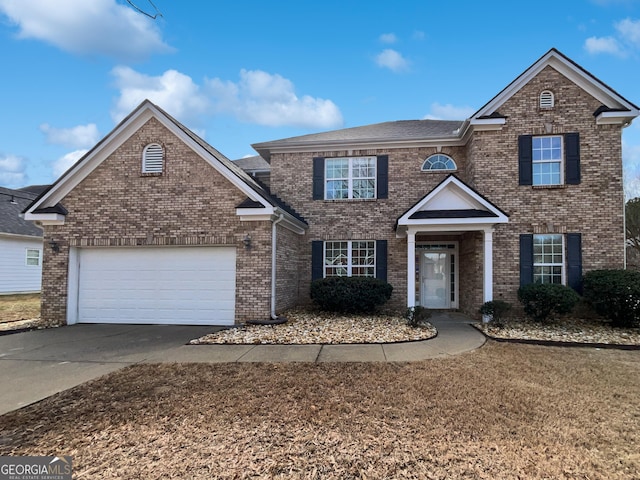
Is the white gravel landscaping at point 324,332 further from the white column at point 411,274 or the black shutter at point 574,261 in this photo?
the black shutter at point 574,261

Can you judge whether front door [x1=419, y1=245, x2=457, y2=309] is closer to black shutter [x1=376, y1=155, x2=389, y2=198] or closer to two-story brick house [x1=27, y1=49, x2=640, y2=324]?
two-story brick house [x1=27, y1=49, x2=640, y2=324]

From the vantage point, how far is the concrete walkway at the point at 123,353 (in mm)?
5410

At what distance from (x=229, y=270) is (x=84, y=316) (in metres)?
4.62

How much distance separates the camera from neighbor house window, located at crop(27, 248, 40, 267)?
64.5 feet

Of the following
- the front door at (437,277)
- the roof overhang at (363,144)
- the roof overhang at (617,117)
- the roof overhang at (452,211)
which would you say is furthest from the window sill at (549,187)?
the front door at (437,277)

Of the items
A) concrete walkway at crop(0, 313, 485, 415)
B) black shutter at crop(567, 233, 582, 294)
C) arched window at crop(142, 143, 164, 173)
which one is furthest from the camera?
black shutter at crop(567, 233, 582, 294)

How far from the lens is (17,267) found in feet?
61.9

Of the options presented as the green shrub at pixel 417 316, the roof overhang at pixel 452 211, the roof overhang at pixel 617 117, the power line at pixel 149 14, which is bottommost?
the green shrub at pixel 417 316

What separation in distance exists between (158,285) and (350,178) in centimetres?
715

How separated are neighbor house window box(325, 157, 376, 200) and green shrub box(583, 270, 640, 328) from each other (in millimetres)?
6938

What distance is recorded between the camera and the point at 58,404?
175 inches

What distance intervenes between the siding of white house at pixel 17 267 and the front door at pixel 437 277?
20731mm

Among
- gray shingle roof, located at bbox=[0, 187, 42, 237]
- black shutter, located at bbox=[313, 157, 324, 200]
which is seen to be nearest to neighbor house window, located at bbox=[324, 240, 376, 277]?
black shutter, located at bbox=[313, 157, 324, 200]

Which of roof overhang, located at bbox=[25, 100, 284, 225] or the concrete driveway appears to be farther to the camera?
roof overhang, located at bbox=[25, 100, 284, 225]
